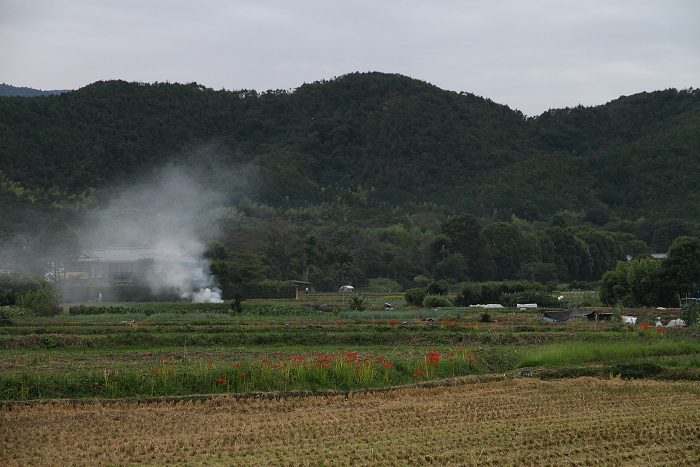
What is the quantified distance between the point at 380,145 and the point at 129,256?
86173 mm

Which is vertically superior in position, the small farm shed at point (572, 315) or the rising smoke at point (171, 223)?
the rising smoke at point (171, 223)

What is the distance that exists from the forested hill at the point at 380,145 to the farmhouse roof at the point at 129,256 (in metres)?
36.2

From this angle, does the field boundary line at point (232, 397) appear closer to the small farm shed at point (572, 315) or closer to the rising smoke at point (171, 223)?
the small farm shed at point (572, 315)

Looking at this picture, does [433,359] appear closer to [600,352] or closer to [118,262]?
[600,352]

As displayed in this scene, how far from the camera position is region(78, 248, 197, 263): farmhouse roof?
58031 mm

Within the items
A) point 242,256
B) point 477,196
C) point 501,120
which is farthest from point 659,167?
point 242,256

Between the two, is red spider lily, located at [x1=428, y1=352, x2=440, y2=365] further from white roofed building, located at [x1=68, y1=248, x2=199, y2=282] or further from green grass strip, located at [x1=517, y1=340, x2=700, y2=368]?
white roofed building, located at [x1=68, y1=248, x2=199, y2=282]

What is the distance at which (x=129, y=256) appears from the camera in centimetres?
6144

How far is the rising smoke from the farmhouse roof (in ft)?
0.80

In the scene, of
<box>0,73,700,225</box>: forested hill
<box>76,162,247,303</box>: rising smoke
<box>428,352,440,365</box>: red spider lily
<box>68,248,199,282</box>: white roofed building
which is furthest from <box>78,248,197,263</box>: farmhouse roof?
<box>428,352,440,365</box>: red spider lily

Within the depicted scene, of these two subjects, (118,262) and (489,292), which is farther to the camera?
(118,262)

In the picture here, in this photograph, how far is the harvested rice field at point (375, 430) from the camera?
1098 cm

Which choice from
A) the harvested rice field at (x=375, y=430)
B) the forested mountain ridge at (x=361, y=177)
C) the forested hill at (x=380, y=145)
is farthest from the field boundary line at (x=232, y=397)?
the forested hill at (x=380, y=145)

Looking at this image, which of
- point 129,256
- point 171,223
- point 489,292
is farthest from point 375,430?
point 171,223
